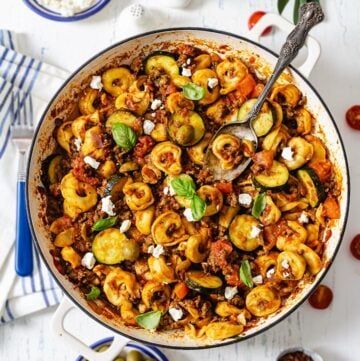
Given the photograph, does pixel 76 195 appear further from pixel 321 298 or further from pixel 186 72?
pixel 321 298

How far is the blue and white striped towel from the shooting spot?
3.91 metres

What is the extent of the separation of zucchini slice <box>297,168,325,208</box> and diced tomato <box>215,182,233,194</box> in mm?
341

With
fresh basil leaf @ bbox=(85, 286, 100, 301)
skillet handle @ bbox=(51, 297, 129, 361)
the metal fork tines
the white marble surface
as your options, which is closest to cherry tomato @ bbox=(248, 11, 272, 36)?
the white marble surface

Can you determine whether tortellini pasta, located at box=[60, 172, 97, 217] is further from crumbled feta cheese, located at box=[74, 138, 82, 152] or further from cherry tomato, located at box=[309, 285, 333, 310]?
cherry tomato, located at box=[309, 285, 333, 310]

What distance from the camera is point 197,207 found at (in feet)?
11.4

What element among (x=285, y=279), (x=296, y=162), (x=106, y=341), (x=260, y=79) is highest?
(x=260, y=79)

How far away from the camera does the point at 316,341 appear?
4008 millimetres

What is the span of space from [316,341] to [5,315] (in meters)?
1.64

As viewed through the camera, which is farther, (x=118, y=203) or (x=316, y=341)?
(x=316, y=341)

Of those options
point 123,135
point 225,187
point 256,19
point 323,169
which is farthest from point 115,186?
point 256,19

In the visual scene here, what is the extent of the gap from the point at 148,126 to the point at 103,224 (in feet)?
1.72

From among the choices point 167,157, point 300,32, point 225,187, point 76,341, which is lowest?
point 76,341

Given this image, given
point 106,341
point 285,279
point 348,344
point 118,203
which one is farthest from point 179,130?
point 348,344

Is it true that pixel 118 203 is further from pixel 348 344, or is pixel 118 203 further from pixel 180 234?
pixel 348 344
